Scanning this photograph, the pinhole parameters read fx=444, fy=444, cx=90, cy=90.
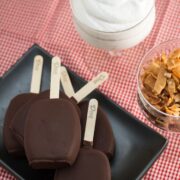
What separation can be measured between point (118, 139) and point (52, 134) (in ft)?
0.52

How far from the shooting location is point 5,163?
834mm

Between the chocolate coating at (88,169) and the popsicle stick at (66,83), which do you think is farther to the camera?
the popsicle stick at (66,83)

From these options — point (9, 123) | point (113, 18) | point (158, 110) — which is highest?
point (113, 18)

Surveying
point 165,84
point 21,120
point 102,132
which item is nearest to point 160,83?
point 165,84

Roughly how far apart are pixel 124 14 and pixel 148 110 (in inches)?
7.3

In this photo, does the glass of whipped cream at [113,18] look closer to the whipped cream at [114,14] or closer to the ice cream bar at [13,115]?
the whipped cream at [114,14]

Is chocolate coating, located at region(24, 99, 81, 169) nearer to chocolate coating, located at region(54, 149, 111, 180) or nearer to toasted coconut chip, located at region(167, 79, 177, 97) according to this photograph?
chocolate coating, located at region(54, 149, 111, 180)

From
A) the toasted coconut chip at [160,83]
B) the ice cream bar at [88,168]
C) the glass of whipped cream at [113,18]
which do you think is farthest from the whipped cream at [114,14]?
the ice cream bar at [88,168]

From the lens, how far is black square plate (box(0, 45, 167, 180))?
83cm

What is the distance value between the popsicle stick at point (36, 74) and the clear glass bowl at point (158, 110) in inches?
8.3

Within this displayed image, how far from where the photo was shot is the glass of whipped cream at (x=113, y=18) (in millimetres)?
Result: 812

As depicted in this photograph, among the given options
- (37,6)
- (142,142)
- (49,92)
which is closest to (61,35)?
(37,6)

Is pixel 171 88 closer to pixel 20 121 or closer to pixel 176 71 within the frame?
pixel 176 71

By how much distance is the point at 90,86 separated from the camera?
89 cm
